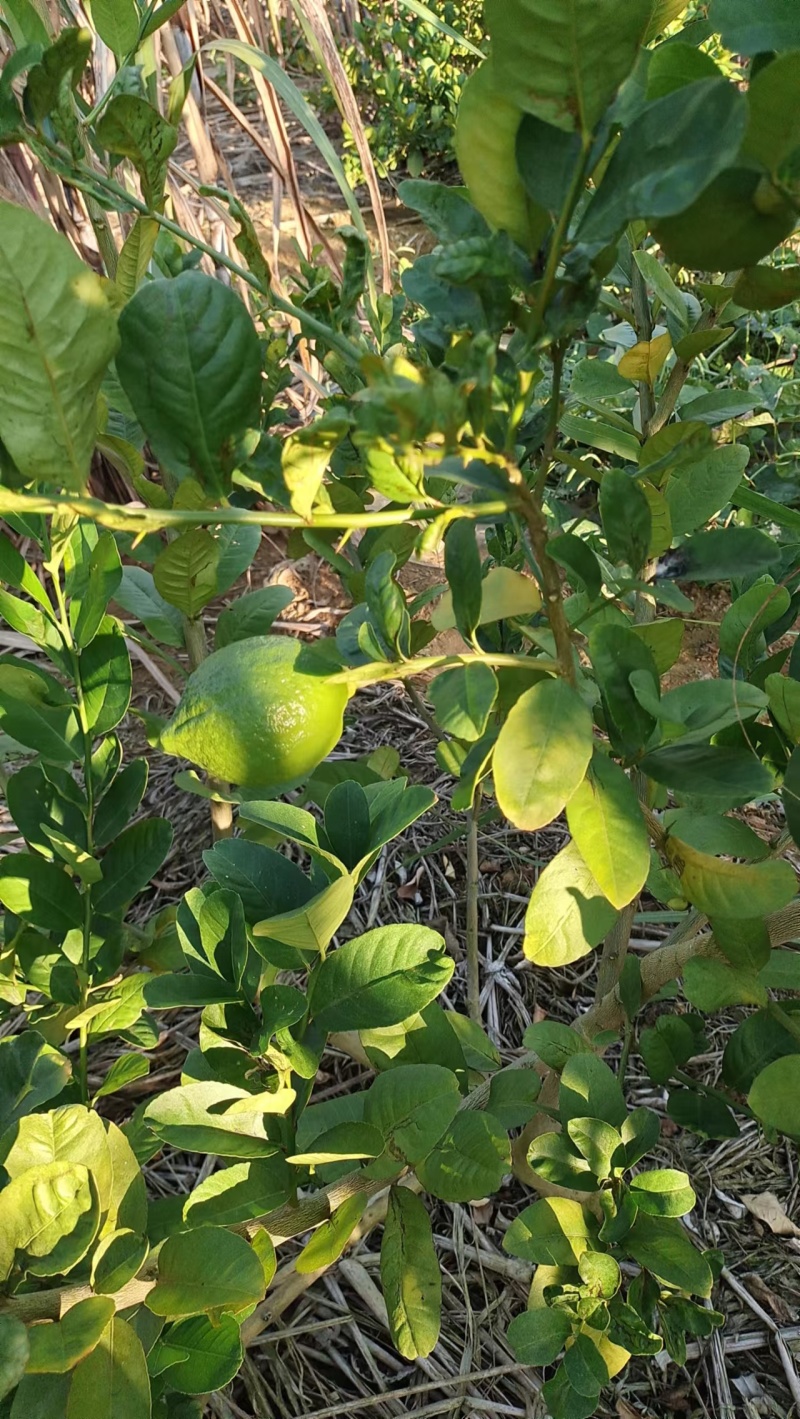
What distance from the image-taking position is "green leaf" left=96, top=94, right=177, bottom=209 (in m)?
0.43

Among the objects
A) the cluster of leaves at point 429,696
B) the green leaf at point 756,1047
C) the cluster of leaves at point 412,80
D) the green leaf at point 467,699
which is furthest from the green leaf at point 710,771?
the cluster of leaves at point 412,80

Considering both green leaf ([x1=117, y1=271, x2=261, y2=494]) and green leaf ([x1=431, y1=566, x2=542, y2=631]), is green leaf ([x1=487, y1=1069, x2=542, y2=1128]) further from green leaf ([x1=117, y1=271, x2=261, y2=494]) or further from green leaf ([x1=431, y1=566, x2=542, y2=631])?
green leaf ([x1=117, y1=271, x2=261, y2=494])

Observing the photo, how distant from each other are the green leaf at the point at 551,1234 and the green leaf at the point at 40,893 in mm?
362

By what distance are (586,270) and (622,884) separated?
9.9 inches

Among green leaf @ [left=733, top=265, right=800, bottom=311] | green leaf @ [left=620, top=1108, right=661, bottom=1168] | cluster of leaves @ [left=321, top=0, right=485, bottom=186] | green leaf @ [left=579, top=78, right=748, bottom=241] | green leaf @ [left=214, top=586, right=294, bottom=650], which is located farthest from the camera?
cluster of leaves @ [left=321, top=0, right=485, bottom=186]

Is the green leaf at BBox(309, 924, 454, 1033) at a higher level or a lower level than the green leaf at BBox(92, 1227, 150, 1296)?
higher

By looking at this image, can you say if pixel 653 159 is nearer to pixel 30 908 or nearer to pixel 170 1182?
pixel 30 908

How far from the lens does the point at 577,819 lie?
443 millimetres

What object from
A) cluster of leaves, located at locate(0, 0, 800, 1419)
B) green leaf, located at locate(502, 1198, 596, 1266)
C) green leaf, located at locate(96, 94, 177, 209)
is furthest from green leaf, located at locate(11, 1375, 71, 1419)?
green leaf, located at locate(96, 94, 177, 209)

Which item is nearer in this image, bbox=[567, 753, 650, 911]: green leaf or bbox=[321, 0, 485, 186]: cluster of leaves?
bbox=[567, 753, 650, 911]: green leaf

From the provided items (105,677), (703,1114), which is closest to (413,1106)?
(703,1114)

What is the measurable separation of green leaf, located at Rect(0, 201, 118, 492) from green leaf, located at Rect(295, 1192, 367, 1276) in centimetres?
41

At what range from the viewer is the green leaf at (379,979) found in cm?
52

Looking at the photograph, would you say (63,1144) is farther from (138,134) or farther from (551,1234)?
(138,134)
